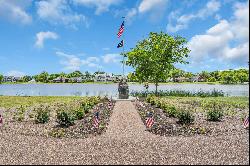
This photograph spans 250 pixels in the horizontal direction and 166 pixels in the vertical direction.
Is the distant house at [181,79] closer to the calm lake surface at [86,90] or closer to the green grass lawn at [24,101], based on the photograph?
the calm lake surface at [86,90]

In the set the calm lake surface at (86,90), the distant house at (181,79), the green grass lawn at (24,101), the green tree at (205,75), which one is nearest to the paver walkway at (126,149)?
the green grass lawn at (24,101)

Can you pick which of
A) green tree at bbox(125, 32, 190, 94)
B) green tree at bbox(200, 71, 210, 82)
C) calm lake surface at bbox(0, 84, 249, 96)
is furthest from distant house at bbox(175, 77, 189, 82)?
green tree at bbox(125, 32, 190, 94)

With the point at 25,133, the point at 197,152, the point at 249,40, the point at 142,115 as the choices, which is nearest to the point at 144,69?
the point at 142,115

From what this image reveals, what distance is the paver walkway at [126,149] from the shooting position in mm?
14586

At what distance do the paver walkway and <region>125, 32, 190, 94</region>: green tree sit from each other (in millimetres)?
38252

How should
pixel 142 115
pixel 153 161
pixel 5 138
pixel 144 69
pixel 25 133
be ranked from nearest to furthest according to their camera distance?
pixel 153 161 < pixel 5 138 < pixel 25 133 < pixel 142 115 < pixel 144 69

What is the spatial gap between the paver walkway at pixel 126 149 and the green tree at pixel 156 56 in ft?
125

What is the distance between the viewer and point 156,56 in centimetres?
5866

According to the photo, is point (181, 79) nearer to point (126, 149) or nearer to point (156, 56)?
point (156, 56)

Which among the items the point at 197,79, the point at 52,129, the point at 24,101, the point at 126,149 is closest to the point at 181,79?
the point at 197,79

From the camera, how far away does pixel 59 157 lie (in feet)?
49.8

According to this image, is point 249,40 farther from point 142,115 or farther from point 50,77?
point 50,77

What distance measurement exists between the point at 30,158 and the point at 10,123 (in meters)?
11.0

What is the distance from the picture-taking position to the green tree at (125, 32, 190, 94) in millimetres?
58531
